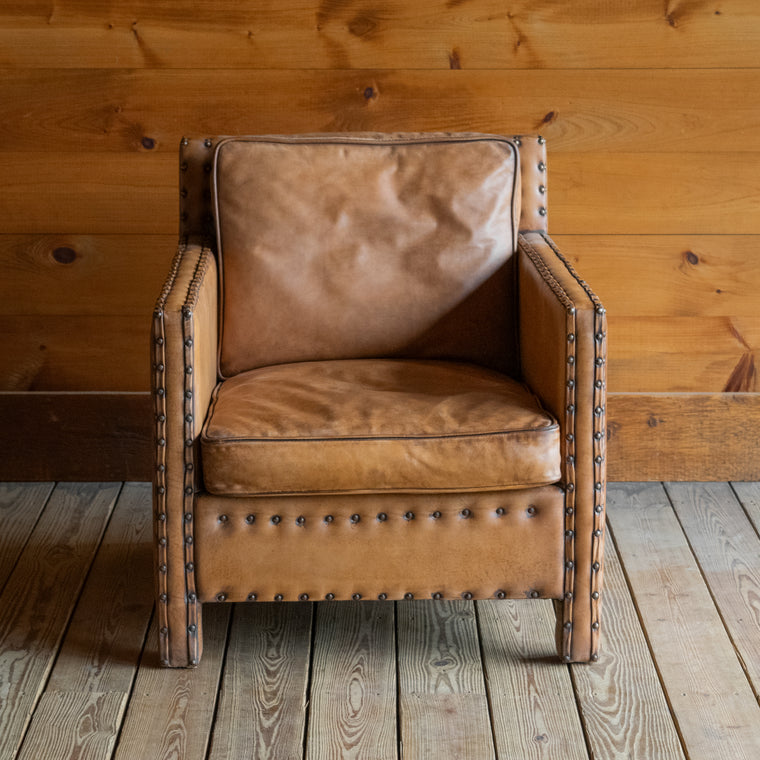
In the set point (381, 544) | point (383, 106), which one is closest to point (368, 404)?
point (381, 544)

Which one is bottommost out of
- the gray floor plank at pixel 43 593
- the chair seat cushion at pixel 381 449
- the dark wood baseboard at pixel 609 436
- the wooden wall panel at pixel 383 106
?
the gray floor plank at pixel 43 593

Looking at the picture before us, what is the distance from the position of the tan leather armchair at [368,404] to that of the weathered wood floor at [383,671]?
0.10m

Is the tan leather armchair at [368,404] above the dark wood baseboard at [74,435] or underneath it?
above

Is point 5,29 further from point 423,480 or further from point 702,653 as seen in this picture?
point 702,653

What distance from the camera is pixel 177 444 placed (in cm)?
161

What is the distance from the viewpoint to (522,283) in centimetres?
194

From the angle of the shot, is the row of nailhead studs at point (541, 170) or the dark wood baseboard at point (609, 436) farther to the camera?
the dark wood baseboard at point (609, 436)

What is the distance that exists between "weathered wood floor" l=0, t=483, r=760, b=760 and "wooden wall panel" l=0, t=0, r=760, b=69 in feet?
3.50

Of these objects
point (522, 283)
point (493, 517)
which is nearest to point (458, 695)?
point (493, 517)

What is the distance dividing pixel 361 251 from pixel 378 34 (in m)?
0.60

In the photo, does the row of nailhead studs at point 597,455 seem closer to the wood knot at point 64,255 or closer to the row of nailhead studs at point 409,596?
the row of nailhead studs at point 409,596

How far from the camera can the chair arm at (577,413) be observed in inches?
62.1

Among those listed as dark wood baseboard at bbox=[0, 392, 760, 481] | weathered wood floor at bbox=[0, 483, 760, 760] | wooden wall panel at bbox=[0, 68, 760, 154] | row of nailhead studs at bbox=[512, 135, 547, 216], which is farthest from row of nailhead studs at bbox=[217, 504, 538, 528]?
wooden wall panel at bbox=[0, 68, 760, 154]

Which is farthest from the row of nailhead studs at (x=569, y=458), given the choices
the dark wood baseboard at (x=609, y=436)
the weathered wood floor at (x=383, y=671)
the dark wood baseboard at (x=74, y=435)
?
the dark wood baseboard at (x=74, y=435)
